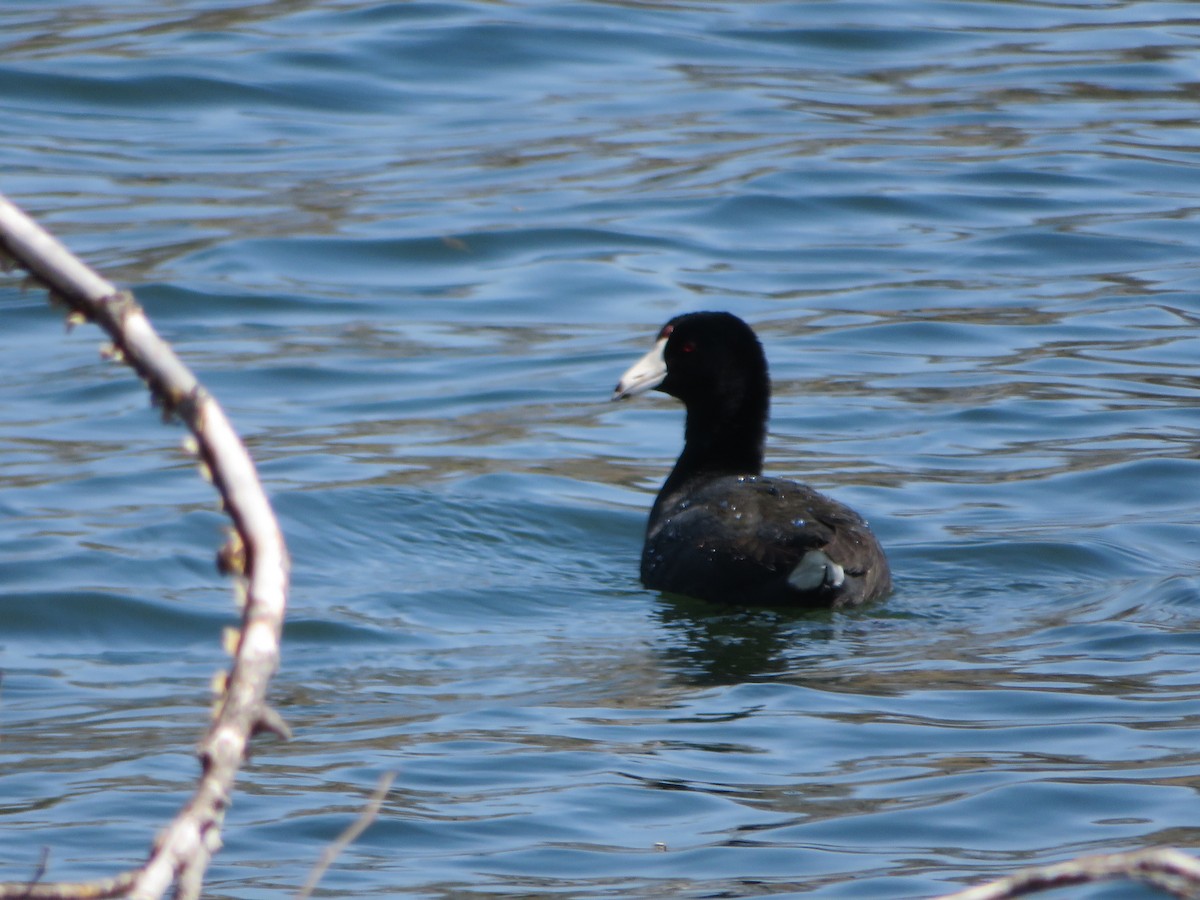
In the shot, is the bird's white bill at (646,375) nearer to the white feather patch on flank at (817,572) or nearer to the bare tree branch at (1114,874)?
the white feather patch on flank at (817,572)

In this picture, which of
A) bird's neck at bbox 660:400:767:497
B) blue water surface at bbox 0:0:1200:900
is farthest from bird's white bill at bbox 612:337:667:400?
blue water surface at bbox 0:0:1200:900

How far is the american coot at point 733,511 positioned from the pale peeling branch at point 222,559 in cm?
527

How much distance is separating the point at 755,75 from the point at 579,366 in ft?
21.7

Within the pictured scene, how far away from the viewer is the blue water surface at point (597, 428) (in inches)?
192

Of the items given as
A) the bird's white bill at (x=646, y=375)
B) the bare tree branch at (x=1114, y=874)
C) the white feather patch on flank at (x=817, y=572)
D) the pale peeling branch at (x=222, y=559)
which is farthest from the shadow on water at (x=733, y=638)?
the pale peeling branch at (x=222, y=559)

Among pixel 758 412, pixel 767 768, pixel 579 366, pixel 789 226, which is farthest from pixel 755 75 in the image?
pixel 767 768

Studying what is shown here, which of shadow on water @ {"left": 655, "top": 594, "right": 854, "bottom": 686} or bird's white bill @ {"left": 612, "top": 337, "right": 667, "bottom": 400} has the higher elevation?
bird's white bill @ {"left": 612, "top": 337, "right": 667, "bottom": 400}

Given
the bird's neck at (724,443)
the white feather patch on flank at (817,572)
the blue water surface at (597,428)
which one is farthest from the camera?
the bird's neck at (724,443)

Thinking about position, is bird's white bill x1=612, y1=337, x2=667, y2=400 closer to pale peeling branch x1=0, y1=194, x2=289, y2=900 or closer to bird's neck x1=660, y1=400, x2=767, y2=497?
bird's neck x1=660, y1=400, x2=767, y2=497

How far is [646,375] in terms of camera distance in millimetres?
8086

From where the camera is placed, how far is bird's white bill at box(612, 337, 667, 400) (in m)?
8.08

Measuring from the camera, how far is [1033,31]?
60.0 ft

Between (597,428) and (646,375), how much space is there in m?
2.00

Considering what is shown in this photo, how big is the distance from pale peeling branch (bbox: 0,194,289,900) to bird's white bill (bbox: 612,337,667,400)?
21.2ft
